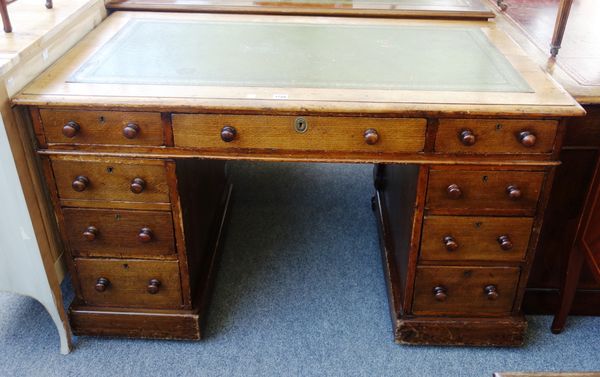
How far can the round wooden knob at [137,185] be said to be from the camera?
4.94 ft

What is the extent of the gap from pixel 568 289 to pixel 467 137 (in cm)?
69

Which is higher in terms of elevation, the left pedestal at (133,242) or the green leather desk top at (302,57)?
the green leather desk top at (302,57)

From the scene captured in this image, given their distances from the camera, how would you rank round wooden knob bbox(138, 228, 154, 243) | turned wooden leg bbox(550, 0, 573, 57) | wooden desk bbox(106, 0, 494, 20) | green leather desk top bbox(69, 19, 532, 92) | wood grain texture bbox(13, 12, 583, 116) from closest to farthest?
1. wood grain texture bbox(13, 12, 583, 116)
2. green leather desk top bbox(69, 19, 532, 92)
3. round wooden knob bbox(138, 228, 154, 243)
4. turned wooden leg bbox(550, 0, 573, 57)
5. wooden desk bbox(106, 0, 494, 20)

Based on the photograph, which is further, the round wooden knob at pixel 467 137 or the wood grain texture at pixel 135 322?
the wood grain texture at pixel 135 322

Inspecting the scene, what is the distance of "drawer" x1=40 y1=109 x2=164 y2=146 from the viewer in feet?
4.65

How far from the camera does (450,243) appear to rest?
5.18ft

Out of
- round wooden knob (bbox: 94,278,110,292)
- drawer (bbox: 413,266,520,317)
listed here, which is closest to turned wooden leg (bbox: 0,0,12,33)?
round wooden knob (bbox: 94,278,110,292)

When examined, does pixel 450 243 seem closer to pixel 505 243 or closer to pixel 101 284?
pixel 505 243

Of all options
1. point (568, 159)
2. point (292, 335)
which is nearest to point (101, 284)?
point (292, 335)

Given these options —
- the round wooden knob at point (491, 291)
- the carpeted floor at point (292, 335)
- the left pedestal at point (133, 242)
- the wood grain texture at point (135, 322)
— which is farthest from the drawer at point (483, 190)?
the wood grain texture at point (135, 322)

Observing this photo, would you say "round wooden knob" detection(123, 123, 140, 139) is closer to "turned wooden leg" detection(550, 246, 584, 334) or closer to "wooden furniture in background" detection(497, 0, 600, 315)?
"wooden furniture in background" detection(497, 0, 600, 315)

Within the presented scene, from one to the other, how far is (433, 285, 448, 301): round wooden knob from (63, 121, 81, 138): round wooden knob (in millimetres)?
1080

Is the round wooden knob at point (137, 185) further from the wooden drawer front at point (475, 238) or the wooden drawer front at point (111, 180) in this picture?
the wooden drawer front at point (475, 238)

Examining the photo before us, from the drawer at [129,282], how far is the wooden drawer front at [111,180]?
214 millimetres
